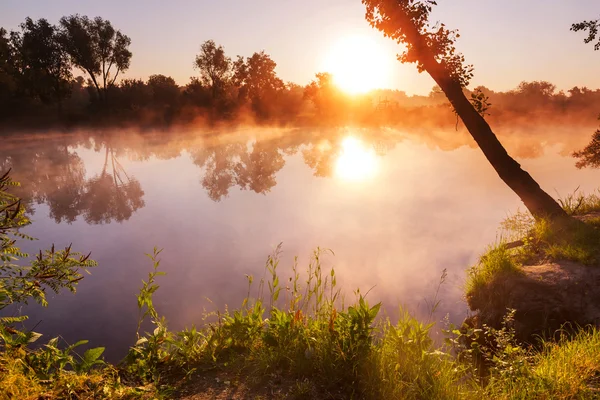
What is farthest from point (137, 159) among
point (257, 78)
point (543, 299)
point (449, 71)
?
point (257, 78)

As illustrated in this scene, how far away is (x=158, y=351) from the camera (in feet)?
13.4

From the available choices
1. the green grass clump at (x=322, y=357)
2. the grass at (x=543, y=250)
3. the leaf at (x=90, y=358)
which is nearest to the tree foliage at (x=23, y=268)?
the leaf at (x=90, y=358)

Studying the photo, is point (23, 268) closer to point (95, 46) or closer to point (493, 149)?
point (493, 149)

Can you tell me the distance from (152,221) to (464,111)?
1112 centimetres

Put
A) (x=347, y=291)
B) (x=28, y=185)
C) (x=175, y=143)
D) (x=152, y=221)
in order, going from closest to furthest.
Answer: (x=347, y=291) < (x=152, y=221) < (x=28, y=185) < (x=175, y=143)

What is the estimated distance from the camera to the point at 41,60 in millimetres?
48156

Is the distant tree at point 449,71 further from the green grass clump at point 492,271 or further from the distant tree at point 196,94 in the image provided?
the distant tree at point 196,94

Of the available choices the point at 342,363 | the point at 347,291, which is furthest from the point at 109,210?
the point at 342,363

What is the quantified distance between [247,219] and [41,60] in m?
54.5

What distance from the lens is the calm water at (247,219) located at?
287 inches

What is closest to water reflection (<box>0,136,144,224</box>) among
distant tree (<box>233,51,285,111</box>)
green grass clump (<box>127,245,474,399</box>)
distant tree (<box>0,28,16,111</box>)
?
green grass clump (<box>127,245,474,399</box>)

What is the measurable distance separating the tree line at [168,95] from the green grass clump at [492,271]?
54.4 meters

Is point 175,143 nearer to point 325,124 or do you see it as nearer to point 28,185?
point 28,185

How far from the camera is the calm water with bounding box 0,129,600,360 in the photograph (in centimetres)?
729
